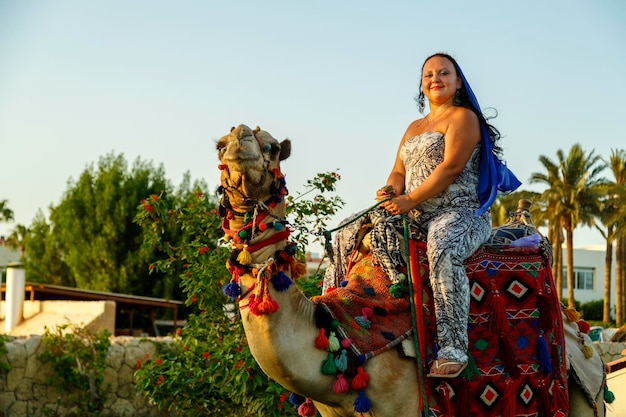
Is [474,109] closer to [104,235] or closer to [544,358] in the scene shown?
[544,358]

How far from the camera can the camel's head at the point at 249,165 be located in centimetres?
437

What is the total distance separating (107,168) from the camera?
4253 cm

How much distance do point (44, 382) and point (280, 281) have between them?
38.2ft

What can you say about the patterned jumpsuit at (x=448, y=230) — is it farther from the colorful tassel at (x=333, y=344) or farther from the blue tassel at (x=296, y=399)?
the blue tassel at (x=296, y=399)

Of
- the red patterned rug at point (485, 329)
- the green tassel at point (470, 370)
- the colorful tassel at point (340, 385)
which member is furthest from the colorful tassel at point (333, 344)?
the green tassel at point (470, 370)

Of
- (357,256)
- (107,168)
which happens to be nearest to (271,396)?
(357,256)

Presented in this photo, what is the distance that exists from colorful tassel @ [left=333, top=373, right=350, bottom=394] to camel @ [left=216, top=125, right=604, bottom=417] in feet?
0.17

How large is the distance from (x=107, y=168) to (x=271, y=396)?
35702 millimetres

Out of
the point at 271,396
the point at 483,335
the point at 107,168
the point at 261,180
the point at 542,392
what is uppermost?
the point at 107,168

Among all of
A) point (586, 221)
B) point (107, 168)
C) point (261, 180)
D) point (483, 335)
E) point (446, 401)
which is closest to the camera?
point (261, 180)

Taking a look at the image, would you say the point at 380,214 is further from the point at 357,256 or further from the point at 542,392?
the point at 542,392

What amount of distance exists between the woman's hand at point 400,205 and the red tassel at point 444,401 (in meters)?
1.03

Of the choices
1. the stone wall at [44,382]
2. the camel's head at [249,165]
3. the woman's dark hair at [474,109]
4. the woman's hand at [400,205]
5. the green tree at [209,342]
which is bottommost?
the stone wall at [44,382]

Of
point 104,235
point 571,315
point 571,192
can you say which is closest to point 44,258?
point 104,235
